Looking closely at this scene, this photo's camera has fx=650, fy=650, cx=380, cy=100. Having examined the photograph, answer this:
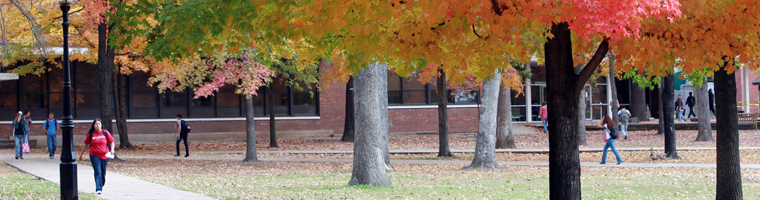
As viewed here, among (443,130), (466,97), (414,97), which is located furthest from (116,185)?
(466,97)

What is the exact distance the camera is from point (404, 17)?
7344 millimetres

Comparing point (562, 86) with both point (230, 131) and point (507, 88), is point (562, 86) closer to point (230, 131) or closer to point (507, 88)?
point (507, 88)

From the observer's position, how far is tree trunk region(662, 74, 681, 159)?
1789cm

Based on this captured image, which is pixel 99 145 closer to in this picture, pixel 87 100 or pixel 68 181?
pixel 68 181

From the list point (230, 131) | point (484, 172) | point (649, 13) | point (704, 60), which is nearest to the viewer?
point (649, 13)

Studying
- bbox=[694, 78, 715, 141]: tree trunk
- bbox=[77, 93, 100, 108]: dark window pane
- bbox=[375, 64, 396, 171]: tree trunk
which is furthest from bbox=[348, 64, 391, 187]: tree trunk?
bbox=[77, 93, 100, 108]: dark window pane

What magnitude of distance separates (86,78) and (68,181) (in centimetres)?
2036

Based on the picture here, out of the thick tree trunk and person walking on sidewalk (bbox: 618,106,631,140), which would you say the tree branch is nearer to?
the thick tree trunk

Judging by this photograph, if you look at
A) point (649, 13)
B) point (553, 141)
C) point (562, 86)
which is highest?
point (649, 13)

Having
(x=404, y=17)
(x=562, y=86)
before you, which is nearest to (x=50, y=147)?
(x=404, y=17)

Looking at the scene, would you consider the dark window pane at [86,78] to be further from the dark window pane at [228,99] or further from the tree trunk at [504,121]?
the tree trunk at [504,121]

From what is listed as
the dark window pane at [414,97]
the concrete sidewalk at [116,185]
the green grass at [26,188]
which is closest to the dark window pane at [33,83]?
the concrete sidewalk at [116,185]

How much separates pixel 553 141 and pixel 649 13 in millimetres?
1885

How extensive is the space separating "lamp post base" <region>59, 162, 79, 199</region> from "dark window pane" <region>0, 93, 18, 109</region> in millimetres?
20988
